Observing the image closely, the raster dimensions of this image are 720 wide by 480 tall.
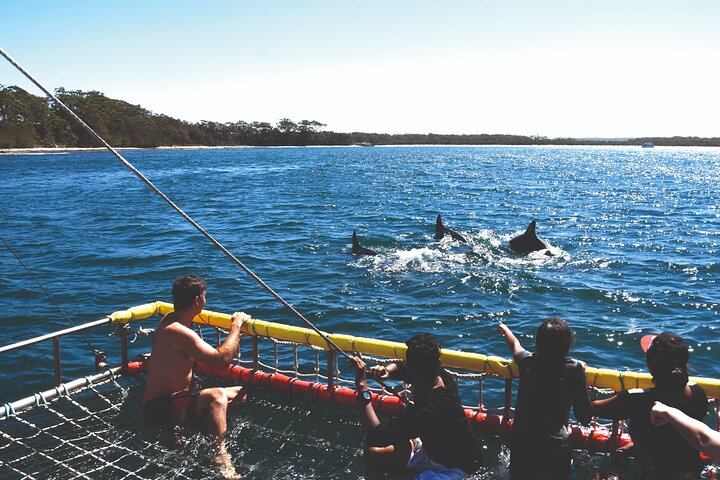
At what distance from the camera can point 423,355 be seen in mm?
4379

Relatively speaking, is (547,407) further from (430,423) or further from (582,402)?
(430,423)

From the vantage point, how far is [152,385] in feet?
19.3

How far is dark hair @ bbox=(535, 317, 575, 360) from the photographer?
4328mm

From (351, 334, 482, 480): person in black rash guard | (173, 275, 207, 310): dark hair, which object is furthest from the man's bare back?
(351, 334, 482, 480): person in black rash guard

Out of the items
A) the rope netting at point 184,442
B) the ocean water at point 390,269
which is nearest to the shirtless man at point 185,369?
the rope netting at point 184,442

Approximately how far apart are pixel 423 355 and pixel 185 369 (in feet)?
9.36

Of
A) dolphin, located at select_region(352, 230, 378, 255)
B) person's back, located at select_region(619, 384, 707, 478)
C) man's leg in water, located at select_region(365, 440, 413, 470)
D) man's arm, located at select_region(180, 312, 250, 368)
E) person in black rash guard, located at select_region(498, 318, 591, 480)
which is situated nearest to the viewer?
person's back, located at select_region(619, 384, 707, 478)

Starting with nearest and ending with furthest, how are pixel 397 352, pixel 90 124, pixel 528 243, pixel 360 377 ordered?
pixel 360 377
pixel 397 352
pixel 528 243
pixel 90 124

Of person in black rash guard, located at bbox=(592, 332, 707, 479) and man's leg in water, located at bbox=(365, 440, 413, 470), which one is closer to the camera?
person in black rash guard, located at bbox=(592, 332, 707, 479)

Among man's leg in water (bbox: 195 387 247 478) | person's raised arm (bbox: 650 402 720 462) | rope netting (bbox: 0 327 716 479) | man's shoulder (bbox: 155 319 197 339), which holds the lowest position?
rope netting (bbox: 0 327 716 479)

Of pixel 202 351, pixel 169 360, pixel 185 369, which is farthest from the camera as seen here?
pixel 185 369

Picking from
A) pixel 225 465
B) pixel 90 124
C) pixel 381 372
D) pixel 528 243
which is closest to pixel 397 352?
pixel 381 372

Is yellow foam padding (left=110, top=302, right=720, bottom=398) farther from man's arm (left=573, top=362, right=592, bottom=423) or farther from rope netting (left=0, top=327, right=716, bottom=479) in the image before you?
man's arm (left=573, top=362, right=592, bottom=423)

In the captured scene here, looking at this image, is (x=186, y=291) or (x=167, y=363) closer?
(x=186, y=291)
